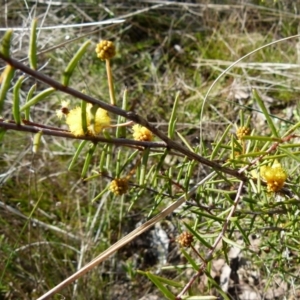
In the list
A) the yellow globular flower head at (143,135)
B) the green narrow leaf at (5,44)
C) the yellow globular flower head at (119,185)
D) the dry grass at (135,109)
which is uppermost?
the green narrow leaf at (5,44)

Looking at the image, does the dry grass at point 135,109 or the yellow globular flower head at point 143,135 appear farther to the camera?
the dry grass at point 135,109

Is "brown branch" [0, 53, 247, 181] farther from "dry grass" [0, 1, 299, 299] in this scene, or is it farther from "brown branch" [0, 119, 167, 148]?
"dry grass" [0, 1, 299, 299]

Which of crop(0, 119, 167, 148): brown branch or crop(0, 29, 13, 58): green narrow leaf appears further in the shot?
crop(0, 119, 167, 148): brown branch

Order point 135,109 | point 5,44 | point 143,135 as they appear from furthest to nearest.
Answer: point 135,109
point 143,135
point 5,44

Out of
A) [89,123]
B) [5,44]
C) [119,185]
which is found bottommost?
[119,185]

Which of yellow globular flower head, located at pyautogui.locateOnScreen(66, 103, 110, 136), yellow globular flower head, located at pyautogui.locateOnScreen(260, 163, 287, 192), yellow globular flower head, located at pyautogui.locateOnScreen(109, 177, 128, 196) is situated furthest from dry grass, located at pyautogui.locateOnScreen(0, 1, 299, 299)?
yellow globular flower head, located at pyautogui.locateOnScreen(66, 103, 110, 136)

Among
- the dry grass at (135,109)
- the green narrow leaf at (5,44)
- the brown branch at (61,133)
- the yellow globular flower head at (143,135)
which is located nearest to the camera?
the green narrow leaf at (5,44)

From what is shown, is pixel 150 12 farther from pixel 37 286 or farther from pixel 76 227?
pixel 37 286

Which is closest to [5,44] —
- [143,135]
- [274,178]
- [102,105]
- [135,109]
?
[102,105]

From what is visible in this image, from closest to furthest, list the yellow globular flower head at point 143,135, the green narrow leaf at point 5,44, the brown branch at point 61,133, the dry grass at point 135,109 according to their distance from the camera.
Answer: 1. the green narrow leaf at point 5,44
2. the brown branch at point 61,133
3. the yellow globular flower head at point 143,135
4. the dry grass at point 135,109

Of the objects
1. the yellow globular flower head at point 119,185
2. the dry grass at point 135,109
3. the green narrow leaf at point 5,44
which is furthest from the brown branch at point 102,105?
the dry grass at point 135,109

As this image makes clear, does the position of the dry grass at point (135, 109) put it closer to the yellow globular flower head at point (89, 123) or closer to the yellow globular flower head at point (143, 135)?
the yellow globular flower head at point (143, 135)

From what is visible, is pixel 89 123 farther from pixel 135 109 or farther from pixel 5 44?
pixel 135 109

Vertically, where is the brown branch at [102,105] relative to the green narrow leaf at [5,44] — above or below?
below
